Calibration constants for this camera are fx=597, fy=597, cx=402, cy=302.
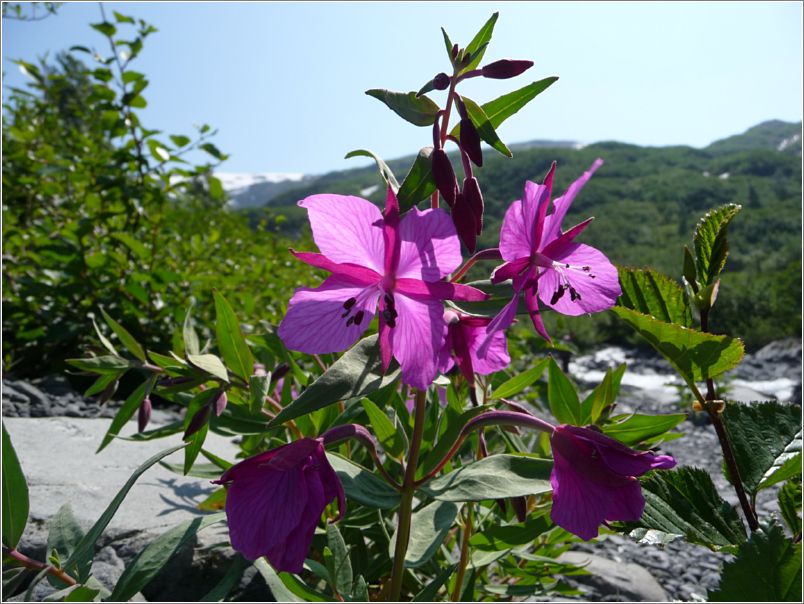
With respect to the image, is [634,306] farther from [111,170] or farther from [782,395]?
[782,395]

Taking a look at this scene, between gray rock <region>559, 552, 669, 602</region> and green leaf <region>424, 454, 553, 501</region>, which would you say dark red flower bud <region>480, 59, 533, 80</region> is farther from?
gray rock <region>559, 552, 669, 602</region>

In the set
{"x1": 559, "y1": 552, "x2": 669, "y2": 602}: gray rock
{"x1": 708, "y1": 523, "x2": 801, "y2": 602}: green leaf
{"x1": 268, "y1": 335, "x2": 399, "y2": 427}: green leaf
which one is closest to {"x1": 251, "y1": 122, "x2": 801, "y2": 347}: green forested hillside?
{"x1": 559, "y1": 552, "x2": 669, "y2": 602}: gray rock

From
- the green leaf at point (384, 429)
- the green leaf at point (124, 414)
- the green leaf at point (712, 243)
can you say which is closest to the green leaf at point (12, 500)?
the green leaf at point (124, 414)

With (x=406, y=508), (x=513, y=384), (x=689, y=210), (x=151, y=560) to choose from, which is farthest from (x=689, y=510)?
(x=689, y=210)

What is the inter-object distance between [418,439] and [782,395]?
10708mm

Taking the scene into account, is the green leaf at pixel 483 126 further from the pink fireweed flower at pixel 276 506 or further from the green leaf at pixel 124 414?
the green leaf at pixel 124 414

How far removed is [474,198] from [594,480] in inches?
17.8

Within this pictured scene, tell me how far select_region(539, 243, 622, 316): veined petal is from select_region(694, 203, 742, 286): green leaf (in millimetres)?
124

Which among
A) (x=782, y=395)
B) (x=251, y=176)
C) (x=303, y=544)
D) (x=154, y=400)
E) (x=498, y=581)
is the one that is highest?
(x=251, y=176)

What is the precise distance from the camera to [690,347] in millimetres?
802

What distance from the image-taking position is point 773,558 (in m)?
0.64

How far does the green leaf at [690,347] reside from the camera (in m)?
0.78

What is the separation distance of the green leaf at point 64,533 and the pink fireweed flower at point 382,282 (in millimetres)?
784

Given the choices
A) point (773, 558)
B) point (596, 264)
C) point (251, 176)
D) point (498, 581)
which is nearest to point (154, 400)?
point (498, 581)
